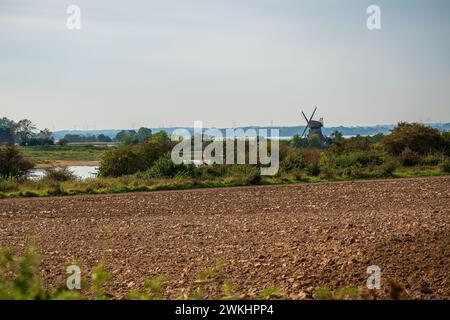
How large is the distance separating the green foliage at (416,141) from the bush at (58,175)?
19.0 m

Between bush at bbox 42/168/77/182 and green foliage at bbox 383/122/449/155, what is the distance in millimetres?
18951

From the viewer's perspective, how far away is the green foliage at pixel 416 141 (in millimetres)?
35906

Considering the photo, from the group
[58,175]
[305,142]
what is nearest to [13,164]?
[58,175]

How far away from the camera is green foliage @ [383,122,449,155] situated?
118 feet

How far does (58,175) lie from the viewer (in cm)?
2748

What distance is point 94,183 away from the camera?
938 inches

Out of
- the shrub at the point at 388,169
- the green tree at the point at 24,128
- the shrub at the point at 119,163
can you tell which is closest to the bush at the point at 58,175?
the shrub at the point at 119,163

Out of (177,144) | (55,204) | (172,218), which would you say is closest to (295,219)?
(172,218)

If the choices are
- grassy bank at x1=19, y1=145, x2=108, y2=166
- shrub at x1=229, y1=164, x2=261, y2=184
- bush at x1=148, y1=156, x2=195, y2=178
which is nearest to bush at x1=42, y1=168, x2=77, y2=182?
bush at x1=148, y1=156, x2=195, y2=178

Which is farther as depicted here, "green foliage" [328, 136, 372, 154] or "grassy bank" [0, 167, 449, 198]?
"green foliage" [328, 136, 372, 154]

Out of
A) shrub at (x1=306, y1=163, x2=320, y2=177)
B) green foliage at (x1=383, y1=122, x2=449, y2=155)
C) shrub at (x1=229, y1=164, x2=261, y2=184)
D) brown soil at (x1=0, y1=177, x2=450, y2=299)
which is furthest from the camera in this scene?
green foliage at (x1=383, y1=122, x2=449, y2=155)

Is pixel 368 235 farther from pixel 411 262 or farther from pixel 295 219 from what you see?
pixel 295 219

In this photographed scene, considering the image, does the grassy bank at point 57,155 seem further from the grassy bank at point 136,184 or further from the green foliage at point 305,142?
the grassy bank at point 136,184

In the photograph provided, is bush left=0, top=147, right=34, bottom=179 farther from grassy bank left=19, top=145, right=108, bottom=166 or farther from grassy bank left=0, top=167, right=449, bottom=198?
grassy bank left=19, top=145, right=108, bottom=166
